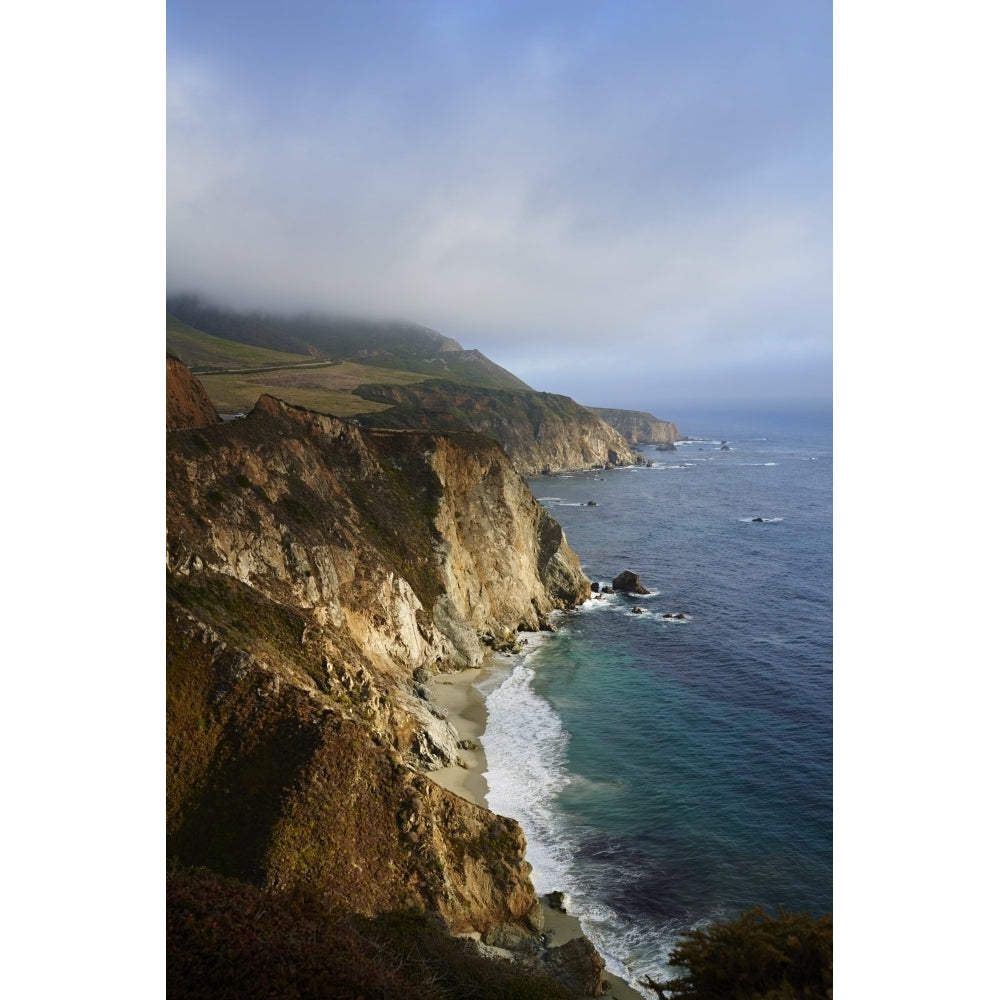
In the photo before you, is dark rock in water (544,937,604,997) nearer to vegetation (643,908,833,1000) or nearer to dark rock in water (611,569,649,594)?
vegetation (643,908,833,1000)

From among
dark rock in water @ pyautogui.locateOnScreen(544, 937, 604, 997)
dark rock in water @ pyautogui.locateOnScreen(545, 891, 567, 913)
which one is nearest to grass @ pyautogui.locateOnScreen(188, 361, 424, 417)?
dark rock in water @ pyautogui.locateOnScreen(545, 891, 567, 913)

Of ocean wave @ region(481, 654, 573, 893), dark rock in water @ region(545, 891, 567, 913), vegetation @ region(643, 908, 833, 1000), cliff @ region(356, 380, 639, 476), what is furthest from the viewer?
cliff @ region(356, 380, 639, 476)

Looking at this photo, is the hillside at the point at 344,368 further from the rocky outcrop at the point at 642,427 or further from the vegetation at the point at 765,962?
the rocky outcrop at the point at 642,427

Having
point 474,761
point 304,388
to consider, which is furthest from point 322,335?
point 474,761

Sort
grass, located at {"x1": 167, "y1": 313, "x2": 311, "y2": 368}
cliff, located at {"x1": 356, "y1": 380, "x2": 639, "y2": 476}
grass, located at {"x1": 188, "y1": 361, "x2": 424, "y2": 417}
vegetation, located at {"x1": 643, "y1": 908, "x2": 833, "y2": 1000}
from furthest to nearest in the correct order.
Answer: cliff, located at {"x1": 356, "y1": 380, "x2": 639, "y2": 476}
grass, located at {"x1": 188, "y1": 361, "x2": 424, "y2": 417}
grass, located at {"x1": 167, "y1": 313, "x2": 311, "y2": 368}
vegetation, located at {"x1": 643, "y1": 908, "x2": 833, "y2": 1000}

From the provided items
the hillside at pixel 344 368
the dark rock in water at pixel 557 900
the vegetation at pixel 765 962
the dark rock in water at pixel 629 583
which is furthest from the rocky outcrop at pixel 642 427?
the vegetation at pixel 765 962
